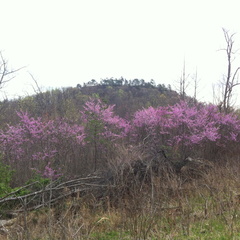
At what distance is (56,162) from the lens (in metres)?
10.4

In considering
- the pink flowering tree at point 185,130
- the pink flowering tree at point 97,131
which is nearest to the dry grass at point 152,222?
the pink flowering tree at point 97,131

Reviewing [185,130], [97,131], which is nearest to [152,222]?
[97,131]

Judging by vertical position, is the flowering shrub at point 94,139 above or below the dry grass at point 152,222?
above

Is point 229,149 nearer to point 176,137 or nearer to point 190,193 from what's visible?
point 176,137

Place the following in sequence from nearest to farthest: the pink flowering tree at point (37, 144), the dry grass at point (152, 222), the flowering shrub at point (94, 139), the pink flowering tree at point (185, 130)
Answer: the dry grass at point (152, 222) < the pink flowering tree at point (37, 144) < the flowering shrub at point (94, 139) < the pink flowering tree at point (185, 130)

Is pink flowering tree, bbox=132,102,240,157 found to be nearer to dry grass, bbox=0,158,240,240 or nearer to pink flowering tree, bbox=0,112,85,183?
pink flowering tree, bbox=0,112,85,183

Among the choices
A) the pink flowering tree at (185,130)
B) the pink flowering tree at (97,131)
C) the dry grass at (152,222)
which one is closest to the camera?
the dry grass at (152,222)

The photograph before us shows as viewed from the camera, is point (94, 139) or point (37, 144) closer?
point (94, 139)

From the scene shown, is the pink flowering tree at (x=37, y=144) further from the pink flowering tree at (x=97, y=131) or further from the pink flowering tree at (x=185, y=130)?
the pink flowering tree at (x=185, y=130)

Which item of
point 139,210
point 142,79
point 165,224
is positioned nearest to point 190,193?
point 165,224

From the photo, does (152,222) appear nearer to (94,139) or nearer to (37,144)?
(94,139)

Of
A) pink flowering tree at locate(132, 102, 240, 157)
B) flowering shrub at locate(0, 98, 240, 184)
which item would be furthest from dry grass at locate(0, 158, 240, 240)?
pink flowering tree at locate(132, 102, 240, 157)

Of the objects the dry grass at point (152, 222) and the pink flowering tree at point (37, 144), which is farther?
the pink flowering tree at point (37, 144)

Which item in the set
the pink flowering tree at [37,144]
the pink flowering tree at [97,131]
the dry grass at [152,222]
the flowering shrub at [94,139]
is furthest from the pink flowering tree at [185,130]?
the dry grass at [152,222]
